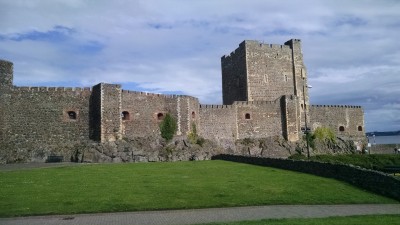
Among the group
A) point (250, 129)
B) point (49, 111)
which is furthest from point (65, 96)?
point (250, 129)

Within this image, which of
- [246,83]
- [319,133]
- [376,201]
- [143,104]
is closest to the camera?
[376,201]

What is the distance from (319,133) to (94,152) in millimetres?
29342

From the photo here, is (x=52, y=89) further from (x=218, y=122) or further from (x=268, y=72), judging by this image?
(x=268, y=72)

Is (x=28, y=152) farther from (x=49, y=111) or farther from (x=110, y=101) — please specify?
(x=110, y=101)

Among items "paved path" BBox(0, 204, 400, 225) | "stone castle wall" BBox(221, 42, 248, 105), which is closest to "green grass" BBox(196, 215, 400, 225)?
"paved path" BBox(0, 204, 400, 225)

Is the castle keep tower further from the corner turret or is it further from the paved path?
the paved path

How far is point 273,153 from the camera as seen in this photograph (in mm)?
41719

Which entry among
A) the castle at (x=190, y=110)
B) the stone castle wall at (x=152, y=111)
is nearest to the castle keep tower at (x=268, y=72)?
the castle at (x=190, y=110)

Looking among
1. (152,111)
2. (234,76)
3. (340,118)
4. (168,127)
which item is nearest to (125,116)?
(152,111)

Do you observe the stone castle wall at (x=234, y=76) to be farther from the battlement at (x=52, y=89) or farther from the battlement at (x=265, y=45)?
the battlement at (x=52, y=89)

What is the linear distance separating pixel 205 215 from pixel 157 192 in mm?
3648

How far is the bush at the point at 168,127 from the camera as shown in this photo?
35234 millimetres

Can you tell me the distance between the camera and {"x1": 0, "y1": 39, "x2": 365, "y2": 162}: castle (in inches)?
1215

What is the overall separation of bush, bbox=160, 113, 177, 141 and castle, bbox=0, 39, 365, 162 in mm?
473
